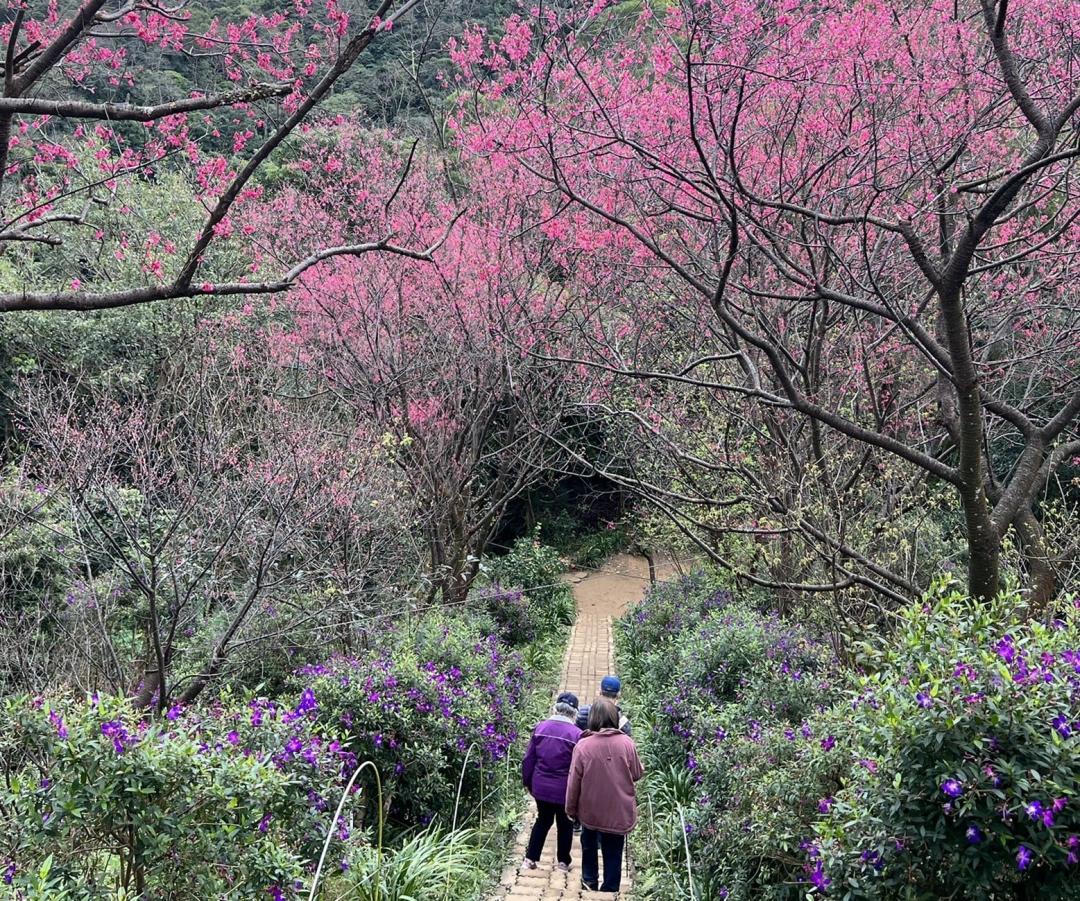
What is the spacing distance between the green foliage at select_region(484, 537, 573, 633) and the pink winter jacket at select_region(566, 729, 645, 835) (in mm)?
9118

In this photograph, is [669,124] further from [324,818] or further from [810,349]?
[324,818]

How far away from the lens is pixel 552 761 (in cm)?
571

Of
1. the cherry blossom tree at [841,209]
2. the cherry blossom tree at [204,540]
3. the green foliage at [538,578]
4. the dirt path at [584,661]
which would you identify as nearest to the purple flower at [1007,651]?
the cherry blossom tree at [841,209]

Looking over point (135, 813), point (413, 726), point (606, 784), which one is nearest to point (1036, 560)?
point (606, 784)

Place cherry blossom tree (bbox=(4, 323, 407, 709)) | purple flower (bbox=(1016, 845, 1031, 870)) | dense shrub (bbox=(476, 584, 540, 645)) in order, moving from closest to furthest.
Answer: purple flower (bbox=(1016, 845, 1031, 870)), cherry blossom tree (bbox=(4, 323, 407, 709)), dense shrub (bbox=(476, 584, 540, 645))

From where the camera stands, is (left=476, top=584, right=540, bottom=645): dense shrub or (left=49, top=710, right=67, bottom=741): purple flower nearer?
(left=49, top=710, right=67, bottom=741): purple flower

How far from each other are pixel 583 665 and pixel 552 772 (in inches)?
308

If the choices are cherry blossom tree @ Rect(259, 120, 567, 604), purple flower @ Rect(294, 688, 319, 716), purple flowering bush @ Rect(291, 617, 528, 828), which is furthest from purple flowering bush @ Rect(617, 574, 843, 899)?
cherry blossom tree @ Rect(259, 120, 567, 604)

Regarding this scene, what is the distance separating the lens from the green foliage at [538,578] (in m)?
15.2

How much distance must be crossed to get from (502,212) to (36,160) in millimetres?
6582

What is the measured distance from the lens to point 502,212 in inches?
428

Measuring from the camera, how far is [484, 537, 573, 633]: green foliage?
15242mm

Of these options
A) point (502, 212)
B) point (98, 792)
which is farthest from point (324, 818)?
point (502, 212)

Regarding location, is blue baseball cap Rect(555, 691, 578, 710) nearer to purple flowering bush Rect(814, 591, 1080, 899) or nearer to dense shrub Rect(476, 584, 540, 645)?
purple flowering bush Rect(814, 591, 1080, 899)
